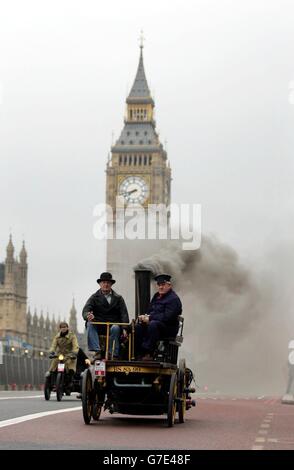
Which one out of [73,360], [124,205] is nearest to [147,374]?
[73,360]

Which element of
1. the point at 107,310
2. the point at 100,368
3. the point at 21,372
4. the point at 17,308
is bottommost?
the point at 21,372

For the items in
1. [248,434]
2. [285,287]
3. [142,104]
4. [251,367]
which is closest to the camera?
[248,434]

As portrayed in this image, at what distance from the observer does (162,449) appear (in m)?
10.1

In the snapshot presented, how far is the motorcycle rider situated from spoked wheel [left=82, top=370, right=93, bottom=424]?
798 cm

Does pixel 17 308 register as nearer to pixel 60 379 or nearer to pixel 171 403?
pixel 60 379

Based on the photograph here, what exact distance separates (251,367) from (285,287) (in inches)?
232

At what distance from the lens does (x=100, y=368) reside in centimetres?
1323

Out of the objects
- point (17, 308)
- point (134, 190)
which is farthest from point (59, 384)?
point (134, 190)

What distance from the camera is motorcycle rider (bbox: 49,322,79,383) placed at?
21328mm

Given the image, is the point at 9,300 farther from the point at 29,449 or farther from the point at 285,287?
the point at 29,449

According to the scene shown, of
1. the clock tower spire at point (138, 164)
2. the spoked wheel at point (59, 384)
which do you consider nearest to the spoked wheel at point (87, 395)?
the spoked wheel at point (59, 384)

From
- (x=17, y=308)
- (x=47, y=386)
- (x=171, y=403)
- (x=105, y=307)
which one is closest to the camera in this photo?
(x=171, y=403)

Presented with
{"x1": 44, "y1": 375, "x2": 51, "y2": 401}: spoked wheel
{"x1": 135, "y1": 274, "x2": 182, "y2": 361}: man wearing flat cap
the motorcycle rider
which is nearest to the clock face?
the motorcycle rider

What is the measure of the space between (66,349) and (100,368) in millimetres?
8341
